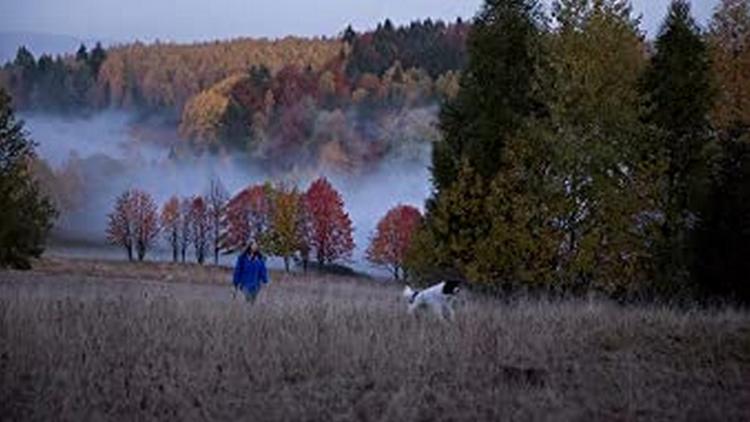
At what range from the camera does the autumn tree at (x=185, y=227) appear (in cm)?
9362

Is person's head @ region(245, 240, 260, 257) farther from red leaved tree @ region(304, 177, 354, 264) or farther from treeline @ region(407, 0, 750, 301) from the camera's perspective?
red leaved tree @ region(304, 177, 354, 264)

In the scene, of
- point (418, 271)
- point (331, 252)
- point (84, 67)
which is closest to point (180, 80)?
point (84, 67)

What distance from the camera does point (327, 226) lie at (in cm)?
7662

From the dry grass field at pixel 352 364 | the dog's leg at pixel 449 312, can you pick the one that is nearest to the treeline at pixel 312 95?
the dog's leg at pixel 449 312

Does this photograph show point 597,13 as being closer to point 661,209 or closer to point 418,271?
point 661,209

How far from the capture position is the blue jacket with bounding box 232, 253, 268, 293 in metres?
18.4

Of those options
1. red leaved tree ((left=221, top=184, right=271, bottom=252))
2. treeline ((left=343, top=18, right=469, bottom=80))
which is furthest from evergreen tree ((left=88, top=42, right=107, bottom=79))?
red leaved tree ((left=221, top=184, right=271, bottom=252))

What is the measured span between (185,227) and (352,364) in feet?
286

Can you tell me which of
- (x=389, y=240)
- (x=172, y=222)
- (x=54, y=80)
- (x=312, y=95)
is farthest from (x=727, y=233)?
(x=54, y=80)

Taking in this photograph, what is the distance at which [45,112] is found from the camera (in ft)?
516

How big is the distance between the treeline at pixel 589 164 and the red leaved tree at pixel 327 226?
173ft

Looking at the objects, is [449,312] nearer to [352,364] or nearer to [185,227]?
[352,364]

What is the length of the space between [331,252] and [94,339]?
67.1 meters

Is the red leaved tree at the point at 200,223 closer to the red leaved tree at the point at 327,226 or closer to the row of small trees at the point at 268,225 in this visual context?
the row of small trees at the point at 268,225
